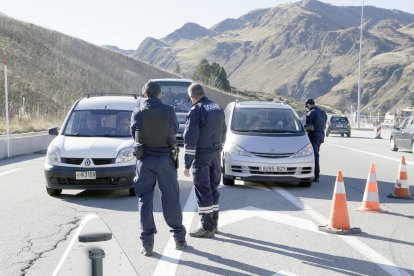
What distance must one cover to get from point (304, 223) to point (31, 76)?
54693 mm

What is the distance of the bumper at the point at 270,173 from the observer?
39.0ft

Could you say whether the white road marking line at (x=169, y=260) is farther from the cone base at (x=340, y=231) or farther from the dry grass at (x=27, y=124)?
the dry grass at (x=27, y=124)

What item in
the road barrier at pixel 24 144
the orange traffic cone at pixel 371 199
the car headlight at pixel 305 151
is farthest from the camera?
the road barrier at pixel 24 144

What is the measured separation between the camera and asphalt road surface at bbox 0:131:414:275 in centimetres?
619

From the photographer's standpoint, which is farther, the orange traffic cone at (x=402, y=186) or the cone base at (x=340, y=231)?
the orange traffic cone at (x=402, y=186)

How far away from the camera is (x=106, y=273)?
326 cm

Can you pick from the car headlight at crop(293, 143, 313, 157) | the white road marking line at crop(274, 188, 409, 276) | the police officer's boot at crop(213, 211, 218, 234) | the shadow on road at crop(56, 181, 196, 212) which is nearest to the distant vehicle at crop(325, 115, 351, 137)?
the car headlight at crop(293, 143, 313, 157)

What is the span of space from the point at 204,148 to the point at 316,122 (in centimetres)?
617

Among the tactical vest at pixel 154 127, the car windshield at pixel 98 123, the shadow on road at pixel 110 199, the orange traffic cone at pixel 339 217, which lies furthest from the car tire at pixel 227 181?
the tactical vest at pixel 154 127

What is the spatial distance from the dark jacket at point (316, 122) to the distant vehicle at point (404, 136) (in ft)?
37.3

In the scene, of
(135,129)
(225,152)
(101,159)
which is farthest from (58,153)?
(135,129)

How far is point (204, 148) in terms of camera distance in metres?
7.63

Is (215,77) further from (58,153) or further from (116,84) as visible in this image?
(58,153)

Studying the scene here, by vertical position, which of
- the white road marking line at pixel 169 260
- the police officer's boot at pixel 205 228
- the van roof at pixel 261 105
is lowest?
the white road marking line at pixel 169 260
